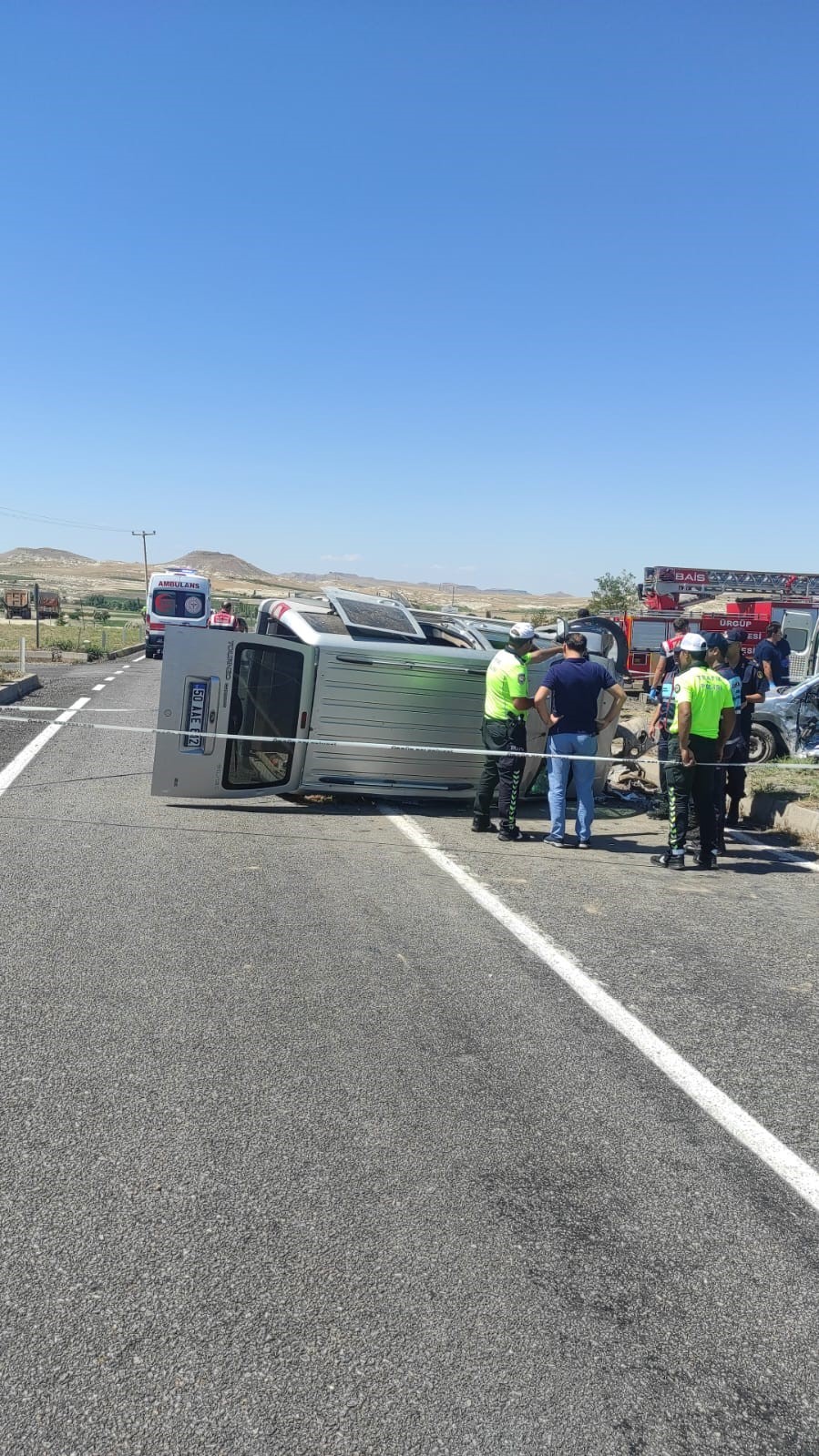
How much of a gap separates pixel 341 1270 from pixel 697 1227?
110 centimetres

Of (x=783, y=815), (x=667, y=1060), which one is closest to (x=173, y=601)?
(x=783, y=815)

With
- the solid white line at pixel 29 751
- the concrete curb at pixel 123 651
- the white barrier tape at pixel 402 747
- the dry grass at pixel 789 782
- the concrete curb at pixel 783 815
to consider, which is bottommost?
the concrete curb at pixel 123 651

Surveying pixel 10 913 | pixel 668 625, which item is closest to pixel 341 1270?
pixel 10 913

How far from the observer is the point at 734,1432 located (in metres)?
2.54

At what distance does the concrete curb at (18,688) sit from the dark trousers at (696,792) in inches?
536

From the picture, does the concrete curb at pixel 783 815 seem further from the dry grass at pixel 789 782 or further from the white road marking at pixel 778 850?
the white road marking at pixel 778 850

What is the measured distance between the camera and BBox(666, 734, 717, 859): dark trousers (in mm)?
8727

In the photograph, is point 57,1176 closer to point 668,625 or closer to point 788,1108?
→ point 788,1108

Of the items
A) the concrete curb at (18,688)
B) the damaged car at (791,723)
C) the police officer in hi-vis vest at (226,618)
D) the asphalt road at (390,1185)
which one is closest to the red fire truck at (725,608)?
the damaged car at (791,723)

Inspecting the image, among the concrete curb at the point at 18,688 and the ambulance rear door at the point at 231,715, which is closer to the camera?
the ambulance rear door at the point at 231,715

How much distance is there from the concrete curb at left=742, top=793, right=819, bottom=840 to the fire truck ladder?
67.8 ft

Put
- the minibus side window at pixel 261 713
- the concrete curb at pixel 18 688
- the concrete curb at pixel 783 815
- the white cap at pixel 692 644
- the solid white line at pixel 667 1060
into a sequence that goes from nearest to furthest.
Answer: the solid white line at pixel 667 1060 → the white cap at pixel 692 644 → the minibus side window at pixel 261 713 → the concrete curb at pixel 783 815 → the concrete curb at pixel 18 688

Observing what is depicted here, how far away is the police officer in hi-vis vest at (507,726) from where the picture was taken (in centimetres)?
955

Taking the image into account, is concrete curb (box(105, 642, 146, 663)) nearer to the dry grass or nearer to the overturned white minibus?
the dry grass
